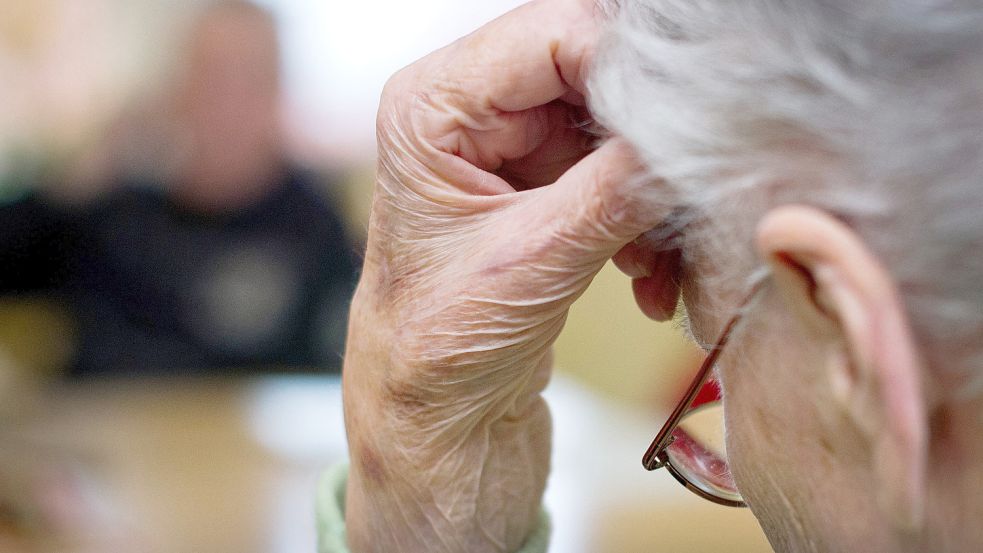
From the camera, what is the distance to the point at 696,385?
594 mm

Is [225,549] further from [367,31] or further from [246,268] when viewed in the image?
[367,31]

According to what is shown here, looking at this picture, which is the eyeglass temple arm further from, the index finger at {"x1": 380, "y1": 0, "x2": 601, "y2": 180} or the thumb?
the index finger at {"x1": 380, "y1": 0, "x2": 601, "y2": 180}

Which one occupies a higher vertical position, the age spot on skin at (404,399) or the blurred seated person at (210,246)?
the age spot on skin at (404,399)

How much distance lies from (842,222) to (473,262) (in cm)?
26

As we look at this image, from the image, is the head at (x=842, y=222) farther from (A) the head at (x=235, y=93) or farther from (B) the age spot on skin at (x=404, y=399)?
(A) the head at (x=235, y=93)

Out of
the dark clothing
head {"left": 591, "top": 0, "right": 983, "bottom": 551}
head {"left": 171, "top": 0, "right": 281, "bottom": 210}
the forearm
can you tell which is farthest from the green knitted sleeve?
head {"left": 171, "top": 0, "right": 281, "bottom": 210}

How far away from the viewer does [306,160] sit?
2.64m

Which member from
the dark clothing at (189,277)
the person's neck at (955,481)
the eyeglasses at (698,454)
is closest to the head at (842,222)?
the person's neck at (955,481)

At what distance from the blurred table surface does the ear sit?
83cm

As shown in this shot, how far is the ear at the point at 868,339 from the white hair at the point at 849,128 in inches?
0.7

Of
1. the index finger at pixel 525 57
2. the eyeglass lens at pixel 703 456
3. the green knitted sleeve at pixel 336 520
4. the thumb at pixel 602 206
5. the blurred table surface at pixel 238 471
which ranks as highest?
the index finger at pixel 525 57

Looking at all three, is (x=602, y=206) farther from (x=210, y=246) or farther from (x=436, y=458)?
(x=210, y=246)

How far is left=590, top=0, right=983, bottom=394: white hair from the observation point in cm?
38

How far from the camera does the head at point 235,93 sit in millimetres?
2207
